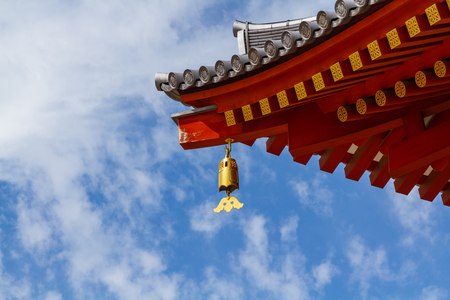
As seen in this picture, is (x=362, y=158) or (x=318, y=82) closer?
(x=318, y=82)

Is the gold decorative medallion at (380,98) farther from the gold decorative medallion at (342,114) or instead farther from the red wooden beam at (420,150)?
the red wooden beam at (420,150)

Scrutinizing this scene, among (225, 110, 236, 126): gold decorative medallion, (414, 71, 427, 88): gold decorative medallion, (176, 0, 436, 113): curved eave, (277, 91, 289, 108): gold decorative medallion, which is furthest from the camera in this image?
(225, 110, 236, 126): gold decorative medallion

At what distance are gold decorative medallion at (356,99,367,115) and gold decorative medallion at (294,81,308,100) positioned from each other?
59 centimetres

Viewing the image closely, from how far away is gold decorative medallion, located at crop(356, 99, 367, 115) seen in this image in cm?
582

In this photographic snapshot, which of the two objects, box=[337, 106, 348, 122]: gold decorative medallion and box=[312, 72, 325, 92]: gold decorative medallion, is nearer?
box=[312, 72, 325, 92]: gold decorative medallion

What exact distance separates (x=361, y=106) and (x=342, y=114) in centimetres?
26

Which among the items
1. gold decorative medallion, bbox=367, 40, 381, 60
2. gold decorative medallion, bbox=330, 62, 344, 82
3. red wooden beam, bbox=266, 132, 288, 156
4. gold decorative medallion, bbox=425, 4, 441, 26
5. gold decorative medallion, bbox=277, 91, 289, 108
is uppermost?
gold decorative medallion, bbox=425, 4, 441, 26

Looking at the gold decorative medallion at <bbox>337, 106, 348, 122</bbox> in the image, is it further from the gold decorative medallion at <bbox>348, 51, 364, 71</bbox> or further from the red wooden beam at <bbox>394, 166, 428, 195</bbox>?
the red wooden beam at <bbox>394, 166, 428, 195</bbox>

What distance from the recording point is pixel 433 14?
4.58 metres

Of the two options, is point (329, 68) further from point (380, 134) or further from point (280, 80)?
point (380, 134)

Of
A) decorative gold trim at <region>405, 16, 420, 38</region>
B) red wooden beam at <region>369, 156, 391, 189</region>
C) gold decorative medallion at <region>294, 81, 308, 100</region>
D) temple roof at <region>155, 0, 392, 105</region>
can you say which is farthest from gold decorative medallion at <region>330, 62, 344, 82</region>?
red wooden beam at <region>369, 156, 391, 189</region>

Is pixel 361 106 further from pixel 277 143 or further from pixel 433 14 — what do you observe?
pixel 433 14

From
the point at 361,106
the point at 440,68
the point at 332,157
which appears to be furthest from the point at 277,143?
the point at 440,68

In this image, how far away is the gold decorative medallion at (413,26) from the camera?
471cm
